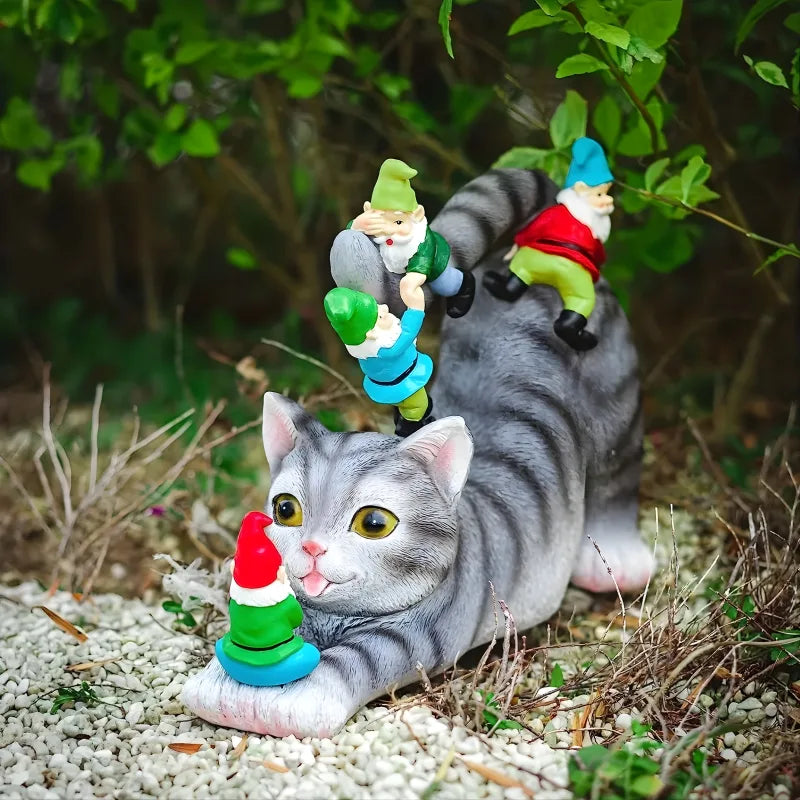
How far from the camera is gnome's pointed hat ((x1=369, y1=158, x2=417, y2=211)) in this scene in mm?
1684

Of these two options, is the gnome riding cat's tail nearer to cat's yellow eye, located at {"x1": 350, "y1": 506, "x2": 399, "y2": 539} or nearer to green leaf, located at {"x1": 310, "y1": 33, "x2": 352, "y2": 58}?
cat's yellow eye, located at {"x1": 350, "y1": 506, "x2": 399, "y2": 539}

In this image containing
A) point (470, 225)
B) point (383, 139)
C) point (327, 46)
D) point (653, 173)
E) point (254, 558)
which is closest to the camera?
point (254, 558)

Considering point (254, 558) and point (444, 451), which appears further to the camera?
point (444, 451)

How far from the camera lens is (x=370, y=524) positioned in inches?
67.0

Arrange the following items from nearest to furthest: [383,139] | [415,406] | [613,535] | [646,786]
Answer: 1. [646,786]
2. [415,406]
3. [613,535]
4. [383,139]

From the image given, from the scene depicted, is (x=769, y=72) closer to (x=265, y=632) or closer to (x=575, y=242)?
(x=575, y=242)

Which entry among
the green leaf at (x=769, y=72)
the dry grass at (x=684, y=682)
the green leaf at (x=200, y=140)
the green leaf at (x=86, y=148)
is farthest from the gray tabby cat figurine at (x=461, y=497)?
the green leaf at (x=86, y=148)

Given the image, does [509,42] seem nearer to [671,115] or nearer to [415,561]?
[671,115]

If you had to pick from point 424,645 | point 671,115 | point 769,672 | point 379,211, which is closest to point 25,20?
point 379,211

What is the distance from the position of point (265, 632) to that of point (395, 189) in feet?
2.43

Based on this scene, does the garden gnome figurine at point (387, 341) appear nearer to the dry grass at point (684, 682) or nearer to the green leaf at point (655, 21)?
the dry grass at point (684, 682)

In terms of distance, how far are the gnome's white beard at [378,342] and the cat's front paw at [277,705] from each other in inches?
20.5

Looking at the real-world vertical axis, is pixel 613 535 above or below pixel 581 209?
below

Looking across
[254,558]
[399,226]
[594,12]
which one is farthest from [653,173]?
[254,558]
